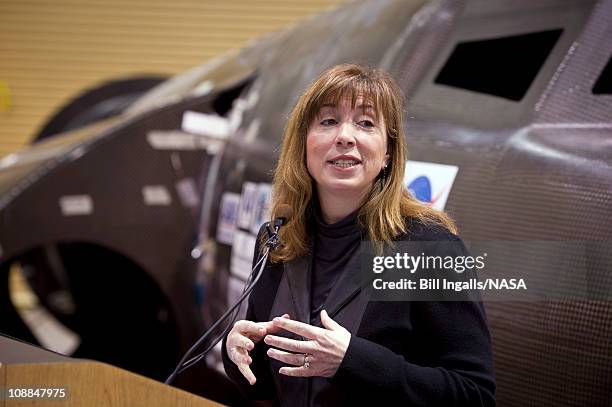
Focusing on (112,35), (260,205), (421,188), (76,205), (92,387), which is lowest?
→ (92,387)

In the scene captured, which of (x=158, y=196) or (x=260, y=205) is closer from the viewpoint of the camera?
(x=260, y=205)

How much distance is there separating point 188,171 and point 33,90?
4.95 m

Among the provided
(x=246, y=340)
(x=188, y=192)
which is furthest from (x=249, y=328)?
(x=188, y=192)

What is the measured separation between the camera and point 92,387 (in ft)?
4.95

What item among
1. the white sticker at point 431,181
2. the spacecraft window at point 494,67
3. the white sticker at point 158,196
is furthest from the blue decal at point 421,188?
the white sticker at point 158,196

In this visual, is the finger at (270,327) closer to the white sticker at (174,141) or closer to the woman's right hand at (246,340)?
the woman's right hand at (246,340)

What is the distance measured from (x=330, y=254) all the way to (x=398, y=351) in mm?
233

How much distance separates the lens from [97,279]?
5.93m

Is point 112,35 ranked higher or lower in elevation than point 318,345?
higher

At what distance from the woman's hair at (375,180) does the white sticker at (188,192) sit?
286 centimetres

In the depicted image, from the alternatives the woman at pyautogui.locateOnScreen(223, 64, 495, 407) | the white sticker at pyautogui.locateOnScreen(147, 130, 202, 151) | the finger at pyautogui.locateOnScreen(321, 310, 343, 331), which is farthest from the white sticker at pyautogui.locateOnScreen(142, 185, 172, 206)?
the finger at pyautogui.locateOnScreen(321, 310, 343, 331)

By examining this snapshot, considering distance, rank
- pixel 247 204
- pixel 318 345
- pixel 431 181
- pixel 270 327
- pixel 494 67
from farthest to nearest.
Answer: pixel 247 204, pixel 494 67, pixel 431 181, pixel 270 327, pixel 318 345

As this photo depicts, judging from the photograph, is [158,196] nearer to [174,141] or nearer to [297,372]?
[174,141]

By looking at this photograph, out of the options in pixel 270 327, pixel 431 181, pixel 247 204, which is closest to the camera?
pixel 270 327
